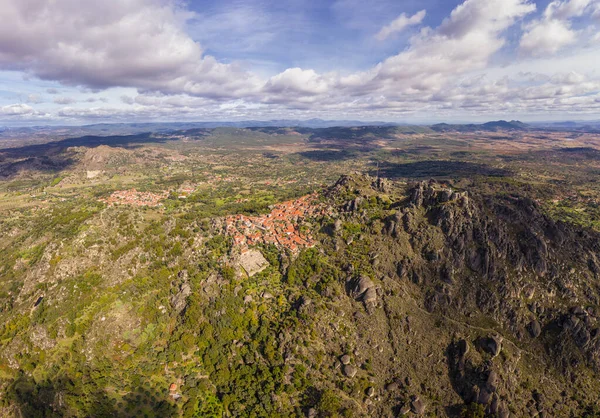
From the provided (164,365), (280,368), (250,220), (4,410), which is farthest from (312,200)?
(4,410)

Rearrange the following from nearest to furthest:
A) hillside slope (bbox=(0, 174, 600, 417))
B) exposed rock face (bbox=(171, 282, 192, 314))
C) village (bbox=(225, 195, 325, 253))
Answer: hillside slope (bbox=(0, 174, 600, 417)) < exposed rock face (bbox=(171, 282, 192, 314)) < village (bbox=(225, 195, 325, 253))

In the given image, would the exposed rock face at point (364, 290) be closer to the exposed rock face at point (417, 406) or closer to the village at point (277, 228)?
the village at point (277, 228)

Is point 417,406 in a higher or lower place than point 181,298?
lower

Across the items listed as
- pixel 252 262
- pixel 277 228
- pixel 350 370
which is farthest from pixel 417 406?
pixel 277 228

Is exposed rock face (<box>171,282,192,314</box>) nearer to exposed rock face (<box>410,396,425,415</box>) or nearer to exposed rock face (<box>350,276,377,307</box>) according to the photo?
exposed rock face (<box>350,276,377,307</box>)

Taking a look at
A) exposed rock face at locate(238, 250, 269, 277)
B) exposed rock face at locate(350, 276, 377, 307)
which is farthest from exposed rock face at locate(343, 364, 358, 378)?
exposed rock face at locate(238, 250, 269, 277)

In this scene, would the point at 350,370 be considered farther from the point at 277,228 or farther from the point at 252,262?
the point at 277,228
